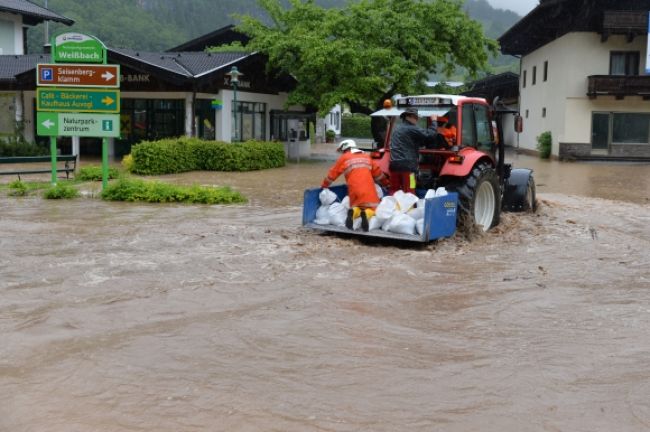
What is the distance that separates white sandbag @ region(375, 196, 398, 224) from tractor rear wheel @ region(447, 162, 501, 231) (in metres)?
1.08

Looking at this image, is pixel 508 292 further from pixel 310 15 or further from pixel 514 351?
pixel 310 15

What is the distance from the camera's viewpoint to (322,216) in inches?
437

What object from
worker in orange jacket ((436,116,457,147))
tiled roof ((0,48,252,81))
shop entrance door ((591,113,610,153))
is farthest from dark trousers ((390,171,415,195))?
shop entrance door ((591,113,610,153))

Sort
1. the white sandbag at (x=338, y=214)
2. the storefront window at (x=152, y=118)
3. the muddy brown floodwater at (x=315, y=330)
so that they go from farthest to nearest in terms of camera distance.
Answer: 1. the storefront window at (x=152, y=118)
2. the white sandbag at (x=338, y=214)
3. the muddy brown floodwater at (x=315, y=330)

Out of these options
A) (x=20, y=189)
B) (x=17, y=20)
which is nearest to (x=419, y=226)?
(x=20, y=189)

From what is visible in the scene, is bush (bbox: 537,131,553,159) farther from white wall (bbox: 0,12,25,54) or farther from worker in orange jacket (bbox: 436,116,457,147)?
white wall (bbox: 0,12,25,54)

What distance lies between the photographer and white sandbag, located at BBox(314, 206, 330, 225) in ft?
36.1

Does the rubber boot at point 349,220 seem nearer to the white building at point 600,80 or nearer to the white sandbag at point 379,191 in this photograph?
the white sandbag at point 379,191

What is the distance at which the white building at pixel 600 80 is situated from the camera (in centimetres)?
3403

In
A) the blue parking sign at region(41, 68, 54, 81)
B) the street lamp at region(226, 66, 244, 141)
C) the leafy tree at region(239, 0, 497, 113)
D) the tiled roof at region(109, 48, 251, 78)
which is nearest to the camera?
the blue parking sign at region(41, 68, 54, 81)

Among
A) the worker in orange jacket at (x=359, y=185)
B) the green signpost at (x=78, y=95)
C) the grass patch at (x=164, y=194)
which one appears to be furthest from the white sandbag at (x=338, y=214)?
the green signpost at (x=78, y=95)

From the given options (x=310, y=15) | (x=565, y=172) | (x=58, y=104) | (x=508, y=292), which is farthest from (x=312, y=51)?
(x=508, y=292)

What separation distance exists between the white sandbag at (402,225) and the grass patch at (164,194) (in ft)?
19.7

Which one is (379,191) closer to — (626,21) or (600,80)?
(600,80)
